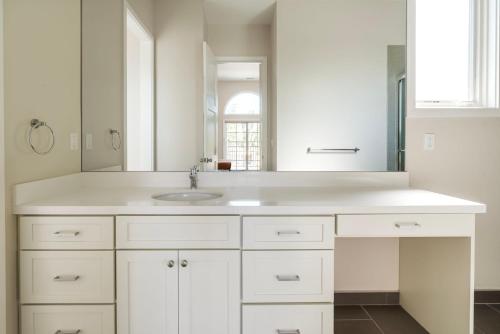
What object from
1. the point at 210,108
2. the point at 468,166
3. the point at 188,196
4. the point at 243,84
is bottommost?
the point at 188,196

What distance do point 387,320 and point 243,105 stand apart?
1.54 m

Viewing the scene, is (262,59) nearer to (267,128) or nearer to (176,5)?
(267,128)

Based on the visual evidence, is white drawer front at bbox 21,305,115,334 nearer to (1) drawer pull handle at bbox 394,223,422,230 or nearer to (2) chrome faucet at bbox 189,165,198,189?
(2) chrome faucet at bbox 189,165,198,189

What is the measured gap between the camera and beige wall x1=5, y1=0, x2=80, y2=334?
1.50 metres

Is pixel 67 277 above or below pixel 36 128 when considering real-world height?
below

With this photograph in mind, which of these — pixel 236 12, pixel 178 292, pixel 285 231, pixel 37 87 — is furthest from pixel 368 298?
pixel 37 87

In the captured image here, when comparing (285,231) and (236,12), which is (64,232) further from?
(236,12)

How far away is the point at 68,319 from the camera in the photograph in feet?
5.14

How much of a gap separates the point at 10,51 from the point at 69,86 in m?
0.52

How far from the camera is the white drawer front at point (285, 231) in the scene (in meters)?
1.57

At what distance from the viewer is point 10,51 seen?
4.87ft

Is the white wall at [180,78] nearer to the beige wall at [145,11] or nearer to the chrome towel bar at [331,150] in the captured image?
the beige wall at [145,11]

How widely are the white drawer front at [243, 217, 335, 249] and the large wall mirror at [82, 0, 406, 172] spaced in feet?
2.17

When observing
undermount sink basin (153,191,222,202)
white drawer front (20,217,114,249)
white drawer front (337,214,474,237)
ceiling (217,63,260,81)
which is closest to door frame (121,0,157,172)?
undermount sink basin (153,191,222,202)
